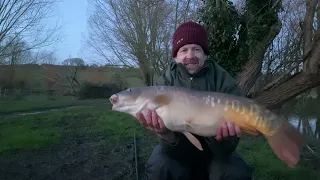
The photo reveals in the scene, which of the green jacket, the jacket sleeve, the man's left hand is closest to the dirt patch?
the green jacket

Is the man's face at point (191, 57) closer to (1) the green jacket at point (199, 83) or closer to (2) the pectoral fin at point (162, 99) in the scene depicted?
(1) the green jacket at point (199, 83)

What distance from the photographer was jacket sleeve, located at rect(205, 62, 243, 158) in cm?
246

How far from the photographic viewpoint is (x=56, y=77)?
124 feet

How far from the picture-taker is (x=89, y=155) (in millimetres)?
8008

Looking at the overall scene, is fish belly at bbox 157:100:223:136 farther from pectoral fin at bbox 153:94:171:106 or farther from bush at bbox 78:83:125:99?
bush at bbox 78:83:125:99

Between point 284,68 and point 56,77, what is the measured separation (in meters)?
31.6

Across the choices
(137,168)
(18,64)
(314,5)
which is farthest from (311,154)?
(18,64)

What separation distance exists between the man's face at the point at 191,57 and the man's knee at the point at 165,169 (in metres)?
0.72

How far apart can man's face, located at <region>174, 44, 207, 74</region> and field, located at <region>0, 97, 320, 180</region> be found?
3.78 m

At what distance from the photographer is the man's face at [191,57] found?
9.09 ft

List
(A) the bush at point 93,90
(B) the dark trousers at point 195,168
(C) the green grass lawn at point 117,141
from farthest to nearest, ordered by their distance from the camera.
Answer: (A) the bush at point 93,90 < (C) the green grass lawn at point 117,141 < (B) the dark trousers at point 195,168

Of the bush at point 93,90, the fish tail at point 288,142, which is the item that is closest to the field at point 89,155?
the fish tail at point 288,142

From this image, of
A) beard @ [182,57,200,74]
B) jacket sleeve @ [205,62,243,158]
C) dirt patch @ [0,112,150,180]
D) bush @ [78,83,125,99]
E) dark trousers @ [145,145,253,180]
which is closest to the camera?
jacket sleeve @ [205,62,243,158]

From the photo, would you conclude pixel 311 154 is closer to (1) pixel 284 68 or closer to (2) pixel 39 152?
(1) pixel 284 68
